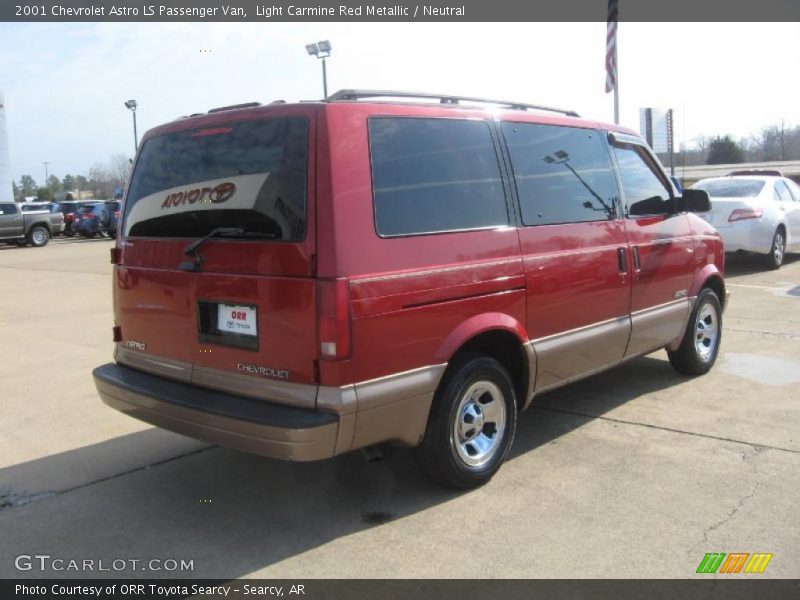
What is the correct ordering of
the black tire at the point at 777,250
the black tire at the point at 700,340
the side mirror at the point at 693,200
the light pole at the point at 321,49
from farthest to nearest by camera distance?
the light pole at the point at 321,49 < the black tire at the point at 777,250 < the black tire at the point at 700,340 < the side mirror at the point at 693,200

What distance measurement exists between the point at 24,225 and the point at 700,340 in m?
26.2

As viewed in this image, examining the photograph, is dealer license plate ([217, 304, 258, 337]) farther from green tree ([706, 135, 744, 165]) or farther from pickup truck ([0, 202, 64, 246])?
green tree ([706, 135, 744, 165])

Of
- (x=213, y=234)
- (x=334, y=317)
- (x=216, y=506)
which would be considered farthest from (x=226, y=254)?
(x=216, y=506)

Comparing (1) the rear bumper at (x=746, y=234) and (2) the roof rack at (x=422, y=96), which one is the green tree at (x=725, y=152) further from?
(2) the roof rack at (x=422, y=96)

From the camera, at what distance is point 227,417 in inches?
134

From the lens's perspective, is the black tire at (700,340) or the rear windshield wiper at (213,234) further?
the black tire at (700,340)

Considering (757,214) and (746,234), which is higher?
(757,214)

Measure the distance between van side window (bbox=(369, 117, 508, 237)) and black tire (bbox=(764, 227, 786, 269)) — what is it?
9958mm

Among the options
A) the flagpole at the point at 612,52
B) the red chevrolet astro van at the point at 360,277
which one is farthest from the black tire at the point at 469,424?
the flagpole at the point at 612,52

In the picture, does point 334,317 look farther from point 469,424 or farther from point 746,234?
point 746,234

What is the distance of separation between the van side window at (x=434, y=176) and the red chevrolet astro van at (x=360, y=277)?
0.01 m

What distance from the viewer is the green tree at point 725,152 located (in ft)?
195

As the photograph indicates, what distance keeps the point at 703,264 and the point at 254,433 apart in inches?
168

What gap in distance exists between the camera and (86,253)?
72.4 feet
